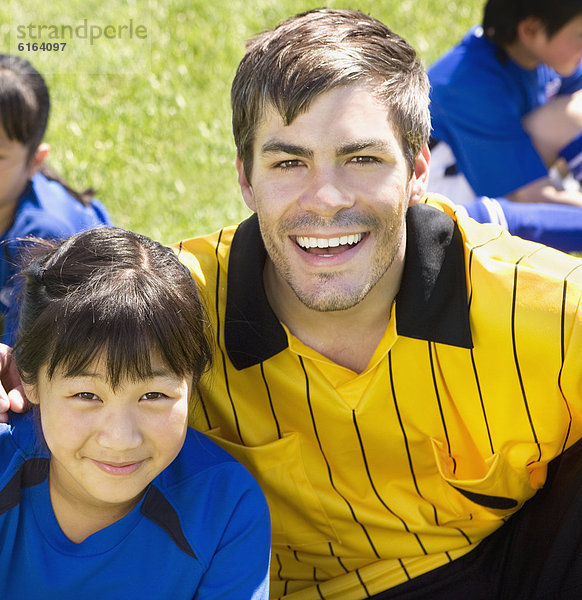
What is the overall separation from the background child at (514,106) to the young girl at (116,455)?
2131mm

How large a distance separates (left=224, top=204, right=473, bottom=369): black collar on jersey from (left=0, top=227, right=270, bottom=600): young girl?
0.57ft

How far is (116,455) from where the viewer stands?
1.88 meters

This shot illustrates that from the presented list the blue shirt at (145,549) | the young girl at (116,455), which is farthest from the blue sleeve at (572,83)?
the blue shirt at (145,549)

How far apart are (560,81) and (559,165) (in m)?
0.44

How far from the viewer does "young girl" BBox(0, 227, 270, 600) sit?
1.86 m

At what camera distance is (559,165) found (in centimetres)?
390

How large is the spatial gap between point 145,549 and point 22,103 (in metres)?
1.84

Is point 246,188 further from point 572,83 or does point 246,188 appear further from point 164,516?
point 572,83

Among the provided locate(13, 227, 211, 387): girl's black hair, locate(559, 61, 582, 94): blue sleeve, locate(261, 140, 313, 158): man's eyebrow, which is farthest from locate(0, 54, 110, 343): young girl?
locate(559, 61, 582, 94): blue sleeve

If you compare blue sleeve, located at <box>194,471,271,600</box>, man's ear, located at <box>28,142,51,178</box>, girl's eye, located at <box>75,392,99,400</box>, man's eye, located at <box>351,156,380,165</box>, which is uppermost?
man's eye, located at <box>351,156,380,165</box>

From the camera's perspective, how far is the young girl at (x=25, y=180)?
10.3 ft

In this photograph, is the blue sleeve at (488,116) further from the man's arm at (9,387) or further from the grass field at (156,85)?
the man's arm at (9,387)

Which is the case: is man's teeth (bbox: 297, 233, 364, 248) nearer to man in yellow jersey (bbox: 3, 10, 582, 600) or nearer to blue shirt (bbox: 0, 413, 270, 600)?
man in yellow jersey (bbox: 3, 10, 582, 600)

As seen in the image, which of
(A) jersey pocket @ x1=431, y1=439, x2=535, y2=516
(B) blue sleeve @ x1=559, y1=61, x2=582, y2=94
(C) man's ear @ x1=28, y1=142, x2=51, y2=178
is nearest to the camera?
(A) jersey pocket @ x1=431, y1=439, x2=535, y2=516
